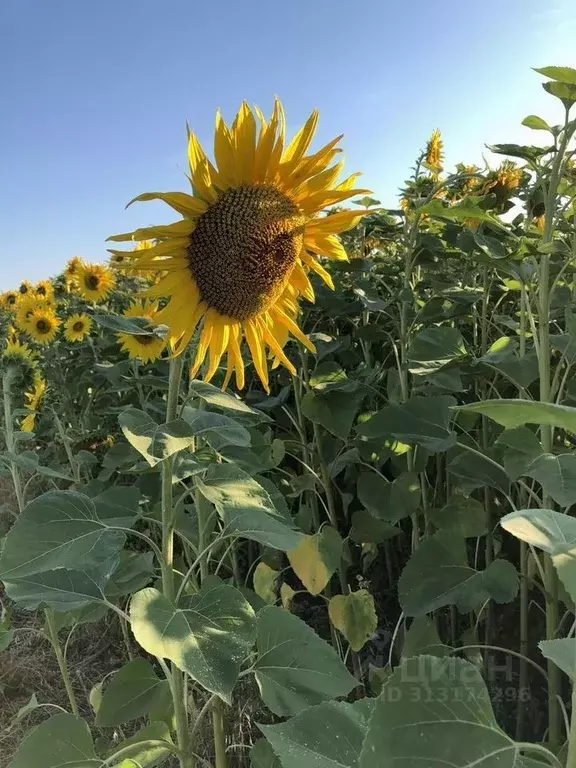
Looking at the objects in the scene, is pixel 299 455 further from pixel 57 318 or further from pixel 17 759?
pixel 57 318

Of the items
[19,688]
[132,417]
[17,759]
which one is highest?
[132,417]

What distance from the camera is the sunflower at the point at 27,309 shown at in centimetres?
359

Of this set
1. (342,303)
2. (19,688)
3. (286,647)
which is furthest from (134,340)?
(286,647)

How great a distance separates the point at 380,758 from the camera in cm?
43

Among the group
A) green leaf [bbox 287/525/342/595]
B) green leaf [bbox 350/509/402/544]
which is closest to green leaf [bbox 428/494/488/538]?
green leaf [bbox 350/509/402/544]

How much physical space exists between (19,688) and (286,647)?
1.46 meters

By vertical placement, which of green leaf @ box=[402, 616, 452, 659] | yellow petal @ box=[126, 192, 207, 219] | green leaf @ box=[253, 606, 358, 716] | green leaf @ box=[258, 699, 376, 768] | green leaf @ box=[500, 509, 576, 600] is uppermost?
yellow petal @ box=[126, 192, 207, 219]

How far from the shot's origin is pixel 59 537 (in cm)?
90

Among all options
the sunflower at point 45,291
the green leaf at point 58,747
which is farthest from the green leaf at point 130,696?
the sunflower at point 45,291

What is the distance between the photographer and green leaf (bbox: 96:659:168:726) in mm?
1107

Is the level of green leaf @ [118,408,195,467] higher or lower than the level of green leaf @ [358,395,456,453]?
higher

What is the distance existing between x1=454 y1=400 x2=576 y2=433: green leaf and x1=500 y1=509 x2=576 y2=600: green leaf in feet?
0.31

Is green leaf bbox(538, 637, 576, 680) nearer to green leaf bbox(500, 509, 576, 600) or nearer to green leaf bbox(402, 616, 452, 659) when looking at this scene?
green leaf bbox(500, 509, 576, 600)

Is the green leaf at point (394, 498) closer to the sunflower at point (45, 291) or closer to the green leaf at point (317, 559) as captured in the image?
the green leaf at point (317, 559)
